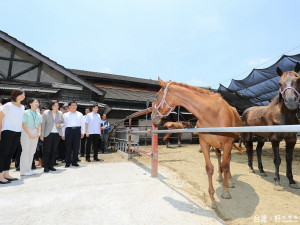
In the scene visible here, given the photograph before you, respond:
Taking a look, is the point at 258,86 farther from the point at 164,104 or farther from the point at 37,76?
the point at 37,76

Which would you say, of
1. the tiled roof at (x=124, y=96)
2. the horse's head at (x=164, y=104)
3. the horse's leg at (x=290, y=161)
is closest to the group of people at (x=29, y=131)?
the horse's head at (x=164, y=104)

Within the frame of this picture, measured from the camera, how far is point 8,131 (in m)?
3.05

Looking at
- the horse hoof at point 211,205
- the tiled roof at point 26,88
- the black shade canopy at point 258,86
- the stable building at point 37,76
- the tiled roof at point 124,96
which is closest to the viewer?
the horse hoof at point 211,205

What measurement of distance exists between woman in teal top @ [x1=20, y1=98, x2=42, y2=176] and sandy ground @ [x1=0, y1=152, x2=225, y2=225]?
54 centimetres

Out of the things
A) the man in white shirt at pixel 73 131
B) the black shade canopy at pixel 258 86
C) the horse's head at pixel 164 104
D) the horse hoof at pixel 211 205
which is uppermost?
the black shade canopy at pixel 258 86

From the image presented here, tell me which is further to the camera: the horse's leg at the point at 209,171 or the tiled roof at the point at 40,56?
the tiled roof at the point at 40,56

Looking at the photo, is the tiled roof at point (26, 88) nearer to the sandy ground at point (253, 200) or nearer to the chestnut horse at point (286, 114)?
the sandy ground at point (253, 200)

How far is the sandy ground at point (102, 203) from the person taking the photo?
170 centimetres

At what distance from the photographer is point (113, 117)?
1213cm

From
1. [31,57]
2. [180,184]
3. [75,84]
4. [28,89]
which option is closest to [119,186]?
[180,184]

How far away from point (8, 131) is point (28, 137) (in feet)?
1.71

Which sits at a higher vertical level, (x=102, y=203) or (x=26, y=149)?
(x=26, y=149)

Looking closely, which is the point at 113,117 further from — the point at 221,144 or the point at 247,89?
the point at 221,144

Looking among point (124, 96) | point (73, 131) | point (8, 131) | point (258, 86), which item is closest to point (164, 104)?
point (8, 131)
